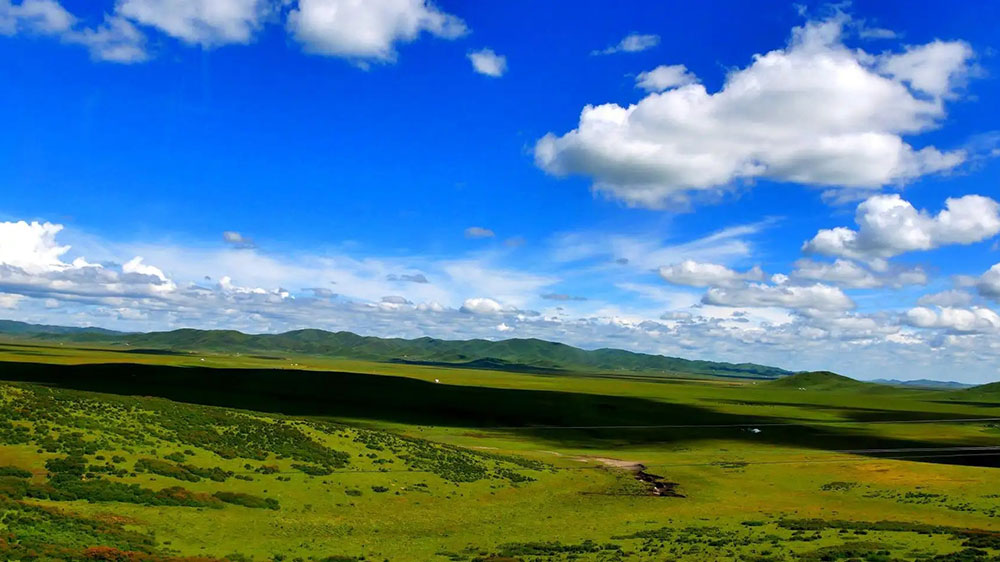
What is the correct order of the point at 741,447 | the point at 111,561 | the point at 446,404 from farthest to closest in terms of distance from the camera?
the point at 446,404, the point at 741,447, the point at 111,561

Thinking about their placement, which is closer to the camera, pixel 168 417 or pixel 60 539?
pixel 60 539

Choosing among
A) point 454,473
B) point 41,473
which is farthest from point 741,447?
point 41,473

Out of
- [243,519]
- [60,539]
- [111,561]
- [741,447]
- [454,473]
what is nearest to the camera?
[111,561]

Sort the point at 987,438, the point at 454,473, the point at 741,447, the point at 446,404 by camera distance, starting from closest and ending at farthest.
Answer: the point at 454,473, the point at 741,447, the point at 987,438, the point at 446,404

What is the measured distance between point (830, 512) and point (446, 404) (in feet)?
335

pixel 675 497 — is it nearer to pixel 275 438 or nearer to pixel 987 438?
pixel 275 438

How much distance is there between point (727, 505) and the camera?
5644cm

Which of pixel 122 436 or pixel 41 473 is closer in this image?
pixel 41 473

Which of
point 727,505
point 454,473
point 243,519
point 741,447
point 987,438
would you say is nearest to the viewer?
point 243,519

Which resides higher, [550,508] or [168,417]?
[168,417]

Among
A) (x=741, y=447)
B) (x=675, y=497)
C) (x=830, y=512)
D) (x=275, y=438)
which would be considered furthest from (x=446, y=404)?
(x=830, y=512)

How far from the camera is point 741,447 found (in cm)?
10262

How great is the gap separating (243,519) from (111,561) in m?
14.1

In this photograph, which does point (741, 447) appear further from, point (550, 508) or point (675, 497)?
point (550, 508)
